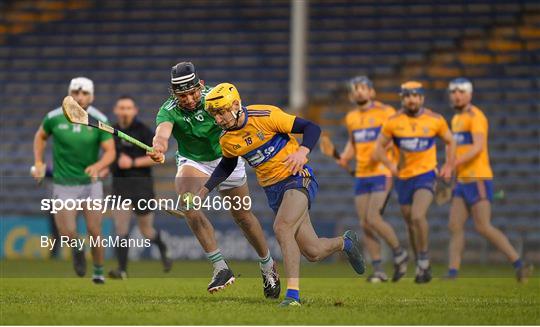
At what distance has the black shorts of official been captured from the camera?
11953 millimetres

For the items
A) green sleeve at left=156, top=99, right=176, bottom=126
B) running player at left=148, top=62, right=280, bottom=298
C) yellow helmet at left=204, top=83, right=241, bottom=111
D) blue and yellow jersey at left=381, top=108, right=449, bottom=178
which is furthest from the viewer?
blue and yellow jersey at left=381, top=108, right=449, bottom=178

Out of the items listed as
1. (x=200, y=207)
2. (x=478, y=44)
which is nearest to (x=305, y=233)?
(x=200, y=207)

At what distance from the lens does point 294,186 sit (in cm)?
813

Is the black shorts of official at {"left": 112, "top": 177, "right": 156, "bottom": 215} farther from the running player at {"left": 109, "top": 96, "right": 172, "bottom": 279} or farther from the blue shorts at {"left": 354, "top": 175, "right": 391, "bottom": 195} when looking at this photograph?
the blue shorts at {"left": 354, "top": 175, "right": 391, "bottom": 195}

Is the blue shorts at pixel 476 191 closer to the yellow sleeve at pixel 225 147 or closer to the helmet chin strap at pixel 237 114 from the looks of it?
the yellow sleeve at pixel 225 147

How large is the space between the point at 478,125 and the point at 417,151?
31.5 inches

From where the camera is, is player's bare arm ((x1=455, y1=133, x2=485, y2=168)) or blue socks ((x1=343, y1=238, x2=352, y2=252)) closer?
blue socks ((x1=343, y1=238, x2=352, y2=252))

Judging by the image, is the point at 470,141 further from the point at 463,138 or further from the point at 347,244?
the point at 347,244

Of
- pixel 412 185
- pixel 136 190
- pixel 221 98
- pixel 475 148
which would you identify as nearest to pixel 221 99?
pixel 221 98

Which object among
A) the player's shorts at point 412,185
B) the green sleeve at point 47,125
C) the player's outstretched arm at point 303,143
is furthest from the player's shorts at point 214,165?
the player's shorts at point 412,185

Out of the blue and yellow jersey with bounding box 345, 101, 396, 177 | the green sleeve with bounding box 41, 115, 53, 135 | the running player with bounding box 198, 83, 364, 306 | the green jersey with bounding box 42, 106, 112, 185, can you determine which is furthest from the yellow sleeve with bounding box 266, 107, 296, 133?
the blue and yellow jersey with bounding box 345, 101, 396, 177

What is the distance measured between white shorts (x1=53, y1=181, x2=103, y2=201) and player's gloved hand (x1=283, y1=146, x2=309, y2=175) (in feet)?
12.3

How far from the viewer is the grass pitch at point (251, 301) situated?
7.10 m

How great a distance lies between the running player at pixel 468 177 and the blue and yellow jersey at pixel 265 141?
4.25m
